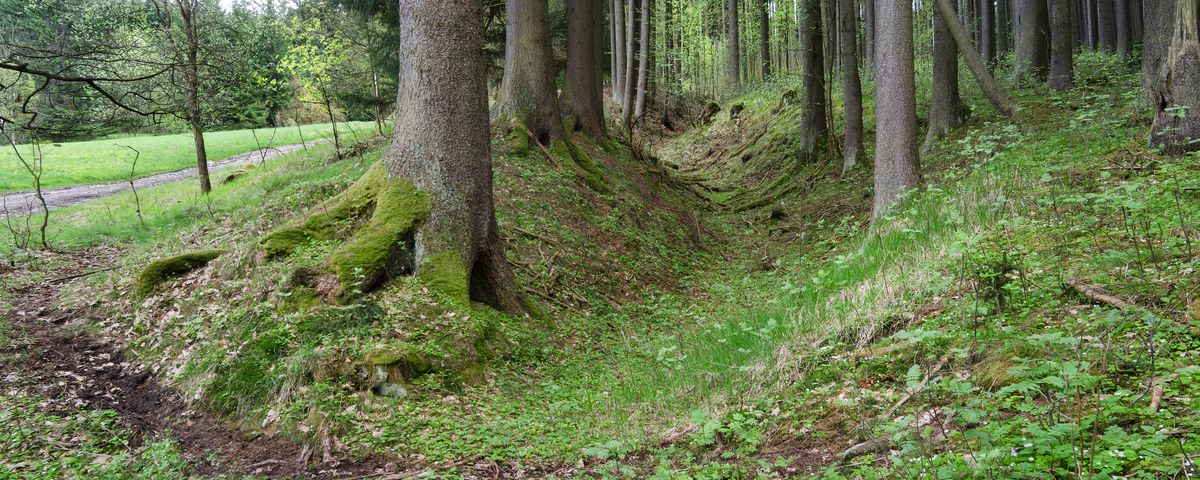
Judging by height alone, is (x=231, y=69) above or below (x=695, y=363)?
above

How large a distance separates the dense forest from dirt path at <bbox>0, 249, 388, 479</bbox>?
0.11ft

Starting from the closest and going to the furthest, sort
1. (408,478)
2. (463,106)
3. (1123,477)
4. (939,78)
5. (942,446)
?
(1123,477)
(942,446)
(408,478)
(463,106)
(939,78)

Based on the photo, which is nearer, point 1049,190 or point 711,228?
point 1049,190

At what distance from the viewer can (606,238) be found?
10.3 m

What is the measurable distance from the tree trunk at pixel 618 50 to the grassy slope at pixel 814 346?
19.9m

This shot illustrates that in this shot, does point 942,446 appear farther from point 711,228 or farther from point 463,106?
point 711,228

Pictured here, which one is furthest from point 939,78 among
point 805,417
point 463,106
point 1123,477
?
point 1123,477

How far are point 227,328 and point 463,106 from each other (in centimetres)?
294

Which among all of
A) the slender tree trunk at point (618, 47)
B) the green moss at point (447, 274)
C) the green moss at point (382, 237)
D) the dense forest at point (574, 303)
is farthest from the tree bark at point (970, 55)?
the slender tree trunk at point (618, 47)

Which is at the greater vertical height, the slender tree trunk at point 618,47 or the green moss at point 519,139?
the slender tree trunk at point 618,47

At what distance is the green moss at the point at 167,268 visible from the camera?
7555 mm

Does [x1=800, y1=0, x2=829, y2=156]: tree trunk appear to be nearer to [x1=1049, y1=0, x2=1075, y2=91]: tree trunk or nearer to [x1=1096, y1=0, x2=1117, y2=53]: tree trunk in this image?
[x1=1049, y1=0, x2=1075, y2=91]: tree trunk

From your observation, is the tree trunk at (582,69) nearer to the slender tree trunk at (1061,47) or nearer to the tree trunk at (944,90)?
the tree trunk at (944,90)

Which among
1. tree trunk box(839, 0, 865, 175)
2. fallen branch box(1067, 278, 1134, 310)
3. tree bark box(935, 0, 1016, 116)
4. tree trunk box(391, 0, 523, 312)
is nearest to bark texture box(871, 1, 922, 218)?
tree bark box(935, 0, 1016, 116)
